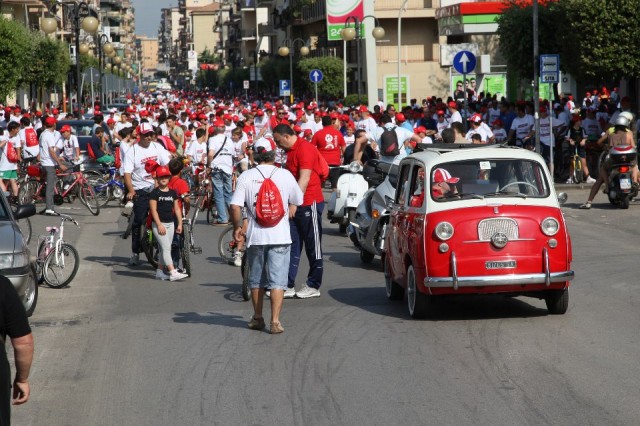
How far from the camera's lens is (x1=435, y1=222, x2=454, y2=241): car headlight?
11.2m

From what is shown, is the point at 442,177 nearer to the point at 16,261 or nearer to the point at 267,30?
the point at 16,261

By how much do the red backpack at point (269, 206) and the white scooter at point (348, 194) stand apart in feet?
25.0

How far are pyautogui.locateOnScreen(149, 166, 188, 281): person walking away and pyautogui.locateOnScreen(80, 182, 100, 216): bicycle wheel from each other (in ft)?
32.2

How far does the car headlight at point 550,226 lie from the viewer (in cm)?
1123

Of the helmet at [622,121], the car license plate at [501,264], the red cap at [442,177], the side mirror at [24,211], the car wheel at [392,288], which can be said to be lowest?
the car wheel at [392,288]

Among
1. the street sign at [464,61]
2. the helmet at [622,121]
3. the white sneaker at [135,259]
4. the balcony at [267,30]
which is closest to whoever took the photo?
the white sneaker at [135,259]

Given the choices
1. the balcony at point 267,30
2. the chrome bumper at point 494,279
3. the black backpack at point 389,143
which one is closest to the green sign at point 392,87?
the black backpack at point 389,143

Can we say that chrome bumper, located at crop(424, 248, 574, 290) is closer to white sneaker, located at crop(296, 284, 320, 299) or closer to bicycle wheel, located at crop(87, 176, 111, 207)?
white sneaker, located at crop(296, 284, 320, 299)

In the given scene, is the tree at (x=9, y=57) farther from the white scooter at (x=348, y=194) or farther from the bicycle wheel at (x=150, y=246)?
the bicycle wheel at (x=150, y=246)

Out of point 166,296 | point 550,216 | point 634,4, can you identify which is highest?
point 634,4

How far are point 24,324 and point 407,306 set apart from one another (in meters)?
7.43

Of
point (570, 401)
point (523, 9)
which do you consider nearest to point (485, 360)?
point (570, 401)

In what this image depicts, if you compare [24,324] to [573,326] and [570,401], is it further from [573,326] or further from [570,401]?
[573,326]

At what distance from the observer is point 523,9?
Result: 4450 cm
